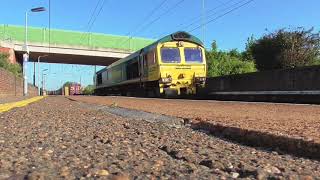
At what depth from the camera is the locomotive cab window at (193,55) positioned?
2677cm

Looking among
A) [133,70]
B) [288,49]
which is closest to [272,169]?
[133,70]

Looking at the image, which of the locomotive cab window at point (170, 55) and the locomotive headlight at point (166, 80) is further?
the locomotive cab window at point (170, 55)

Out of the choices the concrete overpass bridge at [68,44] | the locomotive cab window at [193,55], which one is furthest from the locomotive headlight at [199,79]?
the concrete overpass bridge at [68,44]

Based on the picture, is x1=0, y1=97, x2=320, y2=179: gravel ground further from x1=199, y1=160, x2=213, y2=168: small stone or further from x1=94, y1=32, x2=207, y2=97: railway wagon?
x1=94, y1=32, x2=207, y2=97: railway wagon

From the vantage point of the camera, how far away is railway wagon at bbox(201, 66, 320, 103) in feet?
62.2

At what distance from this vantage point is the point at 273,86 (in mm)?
21766

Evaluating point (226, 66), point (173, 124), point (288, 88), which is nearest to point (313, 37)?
point (226, 66)

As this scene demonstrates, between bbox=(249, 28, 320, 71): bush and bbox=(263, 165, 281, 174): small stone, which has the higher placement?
bbox=(249, 28, 320, 71): bush

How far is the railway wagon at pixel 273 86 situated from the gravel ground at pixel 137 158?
13.7 metres

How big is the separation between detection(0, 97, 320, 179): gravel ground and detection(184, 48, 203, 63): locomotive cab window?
69.8ft

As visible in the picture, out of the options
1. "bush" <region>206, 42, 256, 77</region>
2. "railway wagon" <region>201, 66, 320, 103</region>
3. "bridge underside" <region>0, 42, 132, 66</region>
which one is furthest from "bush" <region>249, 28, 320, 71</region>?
"bridge underside" <region>0, 42, 132, 66</region>

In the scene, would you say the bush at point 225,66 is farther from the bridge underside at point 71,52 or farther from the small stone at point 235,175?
the small stone at point 235,175

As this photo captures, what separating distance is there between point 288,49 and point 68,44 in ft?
120

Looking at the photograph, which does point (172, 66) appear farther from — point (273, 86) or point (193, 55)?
point (273, 86)
